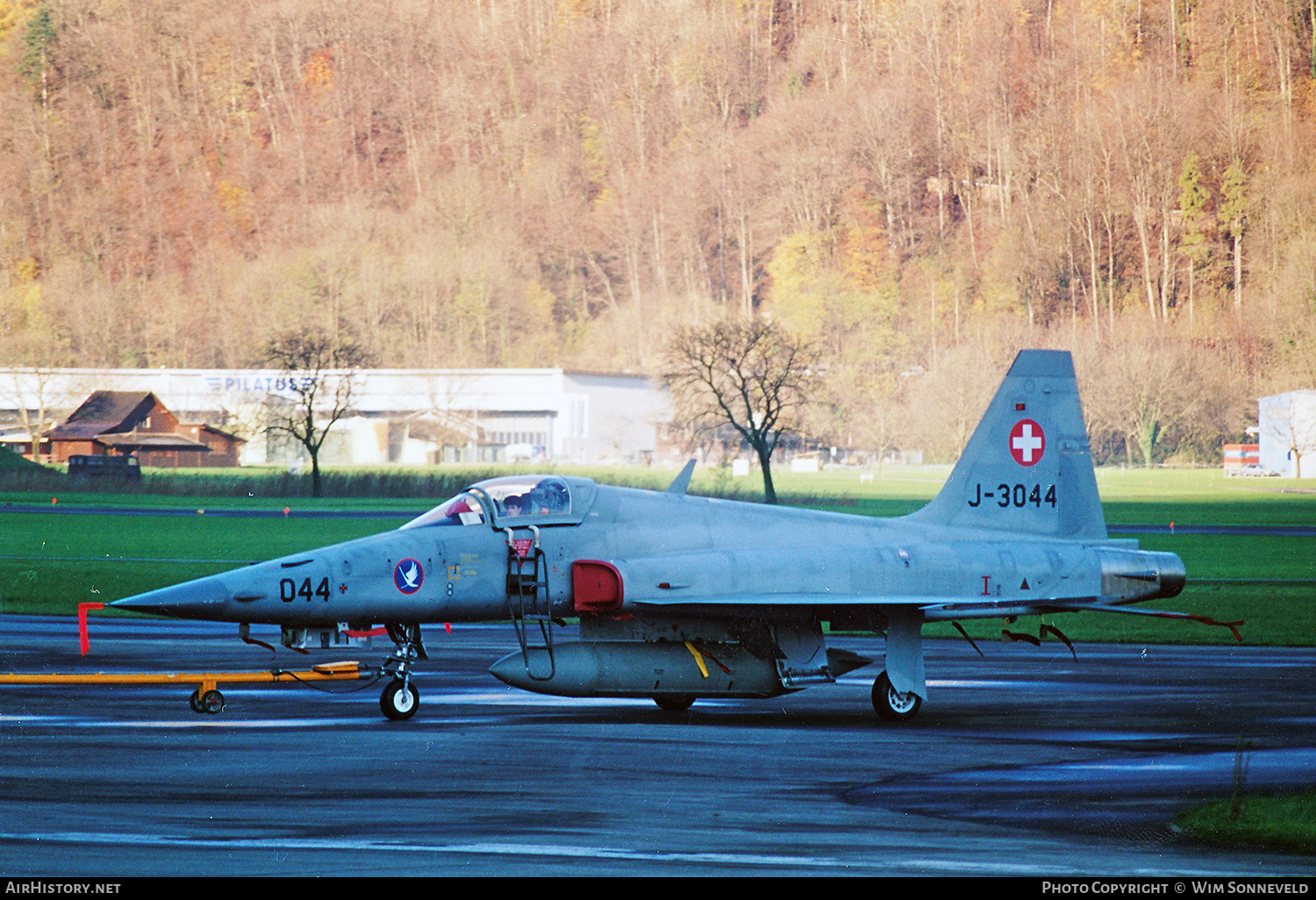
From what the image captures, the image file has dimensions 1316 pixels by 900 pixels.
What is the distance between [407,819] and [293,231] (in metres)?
187

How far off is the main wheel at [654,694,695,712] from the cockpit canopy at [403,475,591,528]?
7.71 ft

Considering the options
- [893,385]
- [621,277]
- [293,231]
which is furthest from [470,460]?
[293,231]

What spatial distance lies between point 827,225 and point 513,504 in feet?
507

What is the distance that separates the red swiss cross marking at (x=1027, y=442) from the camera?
17969 mm

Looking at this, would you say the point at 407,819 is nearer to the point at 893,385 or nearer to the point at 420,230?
the point at 893,385

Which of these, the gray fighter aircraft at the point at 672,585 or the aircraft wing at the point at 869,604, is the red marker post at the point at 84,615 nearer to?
the gray fighter aircraft at the point at 672,585

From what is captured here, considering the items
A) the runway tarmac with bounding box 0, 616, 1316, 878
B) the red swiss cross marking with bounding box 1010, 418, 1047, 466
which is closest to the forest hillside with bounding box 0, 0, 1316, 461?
the red swiss cross marking with bounding box 1010, 418, 1047, 466

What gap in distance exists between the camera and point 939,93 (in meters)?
183

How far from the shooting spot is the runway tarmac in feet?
28.1

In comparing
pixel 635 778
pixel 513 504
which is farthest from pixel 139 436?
pixel 635 778

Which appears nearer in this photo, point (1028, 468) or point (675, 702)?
point (675, 702)

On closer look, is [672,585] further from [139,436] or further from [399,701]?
[139,436]

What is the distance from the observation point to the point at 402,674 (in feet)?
49.5

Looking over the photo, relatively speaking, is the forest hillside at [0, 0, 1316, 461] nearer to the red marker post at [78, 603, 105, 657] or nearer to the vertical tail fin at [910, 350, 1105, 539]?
the vertical tail fin at [910, 350, 1105, 539]
